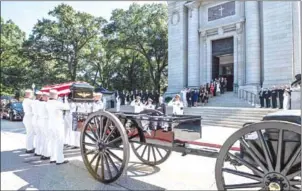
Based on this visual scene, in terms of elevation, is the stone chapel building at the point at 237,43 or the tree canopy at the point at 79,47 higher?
the stone chapel building at the point at 237,43

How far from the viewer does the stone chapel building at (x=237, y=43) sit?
586 inches

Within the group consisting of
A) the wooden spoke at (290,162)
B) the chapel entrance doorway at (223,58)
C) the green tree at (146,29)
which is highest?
the chapel entrance doorway at (223,58)

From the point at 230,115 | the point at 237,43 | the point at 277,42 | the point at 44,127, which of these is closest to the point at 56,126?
the point at 44,127

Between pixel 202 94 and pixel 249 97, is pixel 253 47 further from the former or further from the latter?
pixel 202 94

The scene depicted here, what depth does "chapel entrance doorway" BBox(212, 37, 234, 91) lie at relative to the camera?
19000 millimetres

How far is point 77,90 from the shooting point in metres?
6.25

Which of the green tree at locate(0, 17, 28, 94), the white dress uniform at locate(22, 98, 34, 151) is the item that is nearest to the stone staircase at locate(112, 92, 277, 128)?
the white dress uniform at locate(22, 98, 34, 151)

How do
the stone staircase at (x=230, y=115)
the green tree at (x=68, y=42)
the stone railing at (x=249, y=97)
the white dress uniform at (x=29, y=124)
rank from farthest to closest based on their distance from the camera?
the stone railing at (x=249, y=97) → the stone staircase at (x=230, y=115) → the white dress uniform at (x=29, y=124) → the green tree at (x=68, y=42)

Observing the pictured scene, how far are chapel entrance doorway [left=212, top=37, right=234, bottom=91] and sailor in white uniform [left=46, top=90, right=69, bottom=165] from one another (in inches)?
593

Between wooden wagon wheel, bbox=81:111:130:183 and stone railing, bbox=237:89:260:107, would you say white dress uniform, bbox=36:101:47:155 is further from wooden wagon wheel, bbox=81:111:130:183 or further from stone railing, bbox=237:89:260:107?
stone railing, bbox=237:89:260:107

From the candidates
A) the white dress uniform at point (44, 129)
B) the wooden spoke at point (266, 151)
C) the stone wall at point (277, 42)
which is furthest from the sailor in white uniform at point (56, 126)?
the stone wall at point (277, 42)

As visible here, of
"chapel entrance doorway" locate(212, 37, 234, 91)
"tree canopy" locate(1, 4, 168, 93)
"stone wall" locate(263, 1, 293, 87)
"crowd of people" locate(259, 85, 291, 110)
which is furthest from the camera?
"chapel entrance doorway" locate(212, 37, 234, 91)

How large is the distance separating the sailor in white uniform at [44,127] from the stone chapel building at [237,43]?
8417mm

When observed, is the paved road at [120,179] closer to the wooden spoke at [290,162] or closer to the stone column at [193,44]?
A: the wooden spoke at [290,162]
